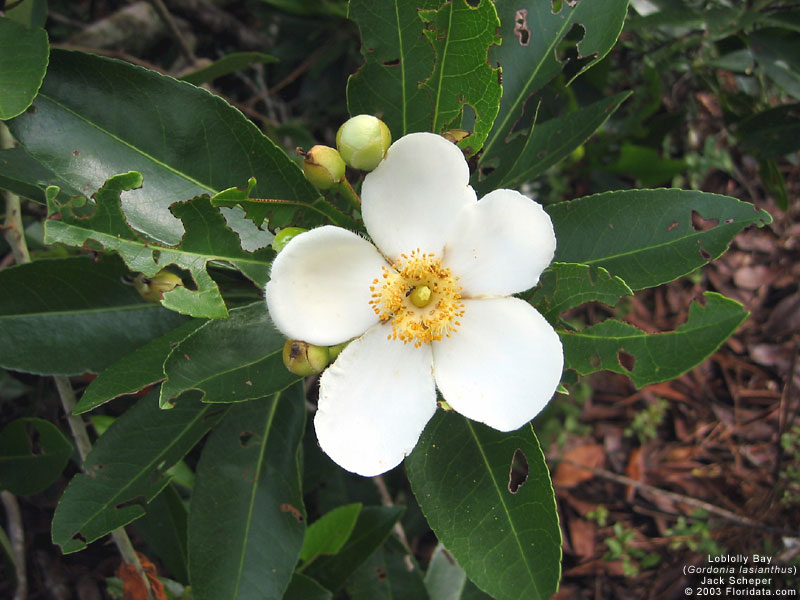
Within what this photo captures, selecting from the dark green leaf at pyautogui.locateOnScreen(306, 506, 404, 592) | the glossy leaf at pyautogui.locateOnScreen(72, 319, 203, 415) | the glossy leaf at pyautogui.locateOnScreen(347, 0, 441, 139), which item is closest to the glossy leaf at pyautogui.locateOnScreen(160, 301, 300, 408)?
the glossy leaf at pyautogui.locateOnScreen(72, 319, 203, 415)

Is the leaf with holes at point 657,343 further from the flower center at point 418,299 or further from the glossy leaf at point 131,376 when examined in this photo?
the glossy leaf at point 131,376

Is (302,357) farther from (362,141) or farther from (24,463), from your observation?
(24,463)

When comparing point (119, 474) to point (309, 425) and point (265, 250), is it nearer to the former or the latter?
point (265, 250)

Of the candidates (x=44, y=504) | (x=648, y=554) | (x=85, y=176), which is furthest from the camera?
(x=648, y=554)

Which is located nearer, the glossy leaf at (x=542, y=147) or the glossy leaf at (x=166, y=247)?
the glossy leaf at (x=166, y=247)

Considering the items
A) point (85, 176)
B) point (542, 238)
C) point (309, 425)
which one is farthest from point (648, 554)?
point (85, 176)

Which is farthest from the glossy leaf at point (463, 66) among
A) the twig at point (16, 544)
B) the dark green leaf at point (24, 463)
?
the twig at point (16, 544)
